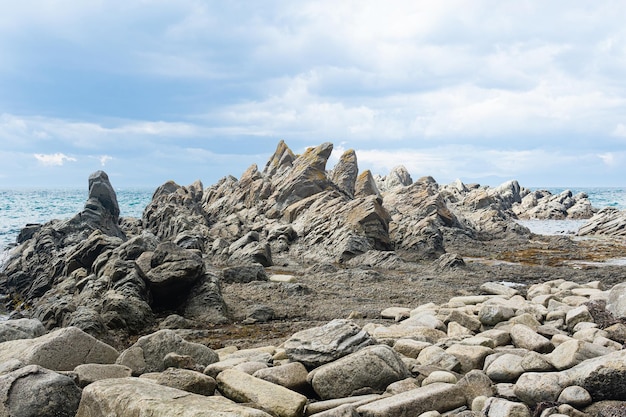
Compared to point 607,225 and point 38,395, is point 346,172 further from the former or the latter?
point 38,395

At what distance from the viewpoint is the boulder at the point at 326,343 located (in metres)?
9.43

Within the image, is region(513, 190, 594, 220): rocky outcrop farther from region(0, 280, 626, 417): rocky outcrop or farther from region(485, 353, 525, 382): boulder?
region(485, 353, 525, 382): boulder

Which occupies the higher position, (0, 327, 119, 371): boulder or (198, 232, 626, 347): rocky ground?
(0, 327, 119, 371): boulder

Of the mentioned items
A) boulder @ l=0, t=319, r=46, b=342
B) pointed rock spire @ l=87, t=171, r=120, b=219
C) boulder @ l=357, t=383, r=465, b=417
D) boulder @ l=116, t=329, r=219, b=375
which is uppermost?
pointed rock spire @ l=87, t=171, r=120, b=219

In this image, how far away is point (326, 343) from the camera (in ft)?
31.8

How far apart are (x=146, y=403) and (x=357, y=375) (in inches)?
139

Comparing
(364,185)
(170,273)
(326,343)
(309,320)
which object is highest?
(364,185)

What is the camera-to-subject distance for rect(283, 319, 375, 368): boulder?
9.43m

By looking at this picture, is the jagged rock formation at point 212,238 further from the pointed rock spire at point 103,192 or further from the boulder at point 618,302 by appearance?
the boulder at point 618,302

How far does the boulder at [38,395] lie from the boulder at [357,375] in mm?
3736

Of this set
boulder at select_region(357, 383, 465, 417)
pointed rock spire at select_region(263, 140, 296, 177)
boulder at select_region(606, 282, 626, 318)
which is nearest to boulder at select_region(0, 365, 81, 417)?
boulder at select_region(357, 383, 465, 417)

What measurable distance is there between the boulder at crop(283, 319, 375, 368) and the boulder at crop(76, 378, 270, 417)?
2.92m

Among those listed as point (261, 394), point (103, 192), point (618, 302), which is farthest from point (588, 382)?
point (103, 192)

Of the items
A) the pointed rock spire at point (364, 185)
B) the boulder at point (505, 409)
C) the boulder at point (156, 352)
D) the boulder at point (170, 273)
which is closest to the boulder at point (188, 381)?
the boulder at point (156, 352)
